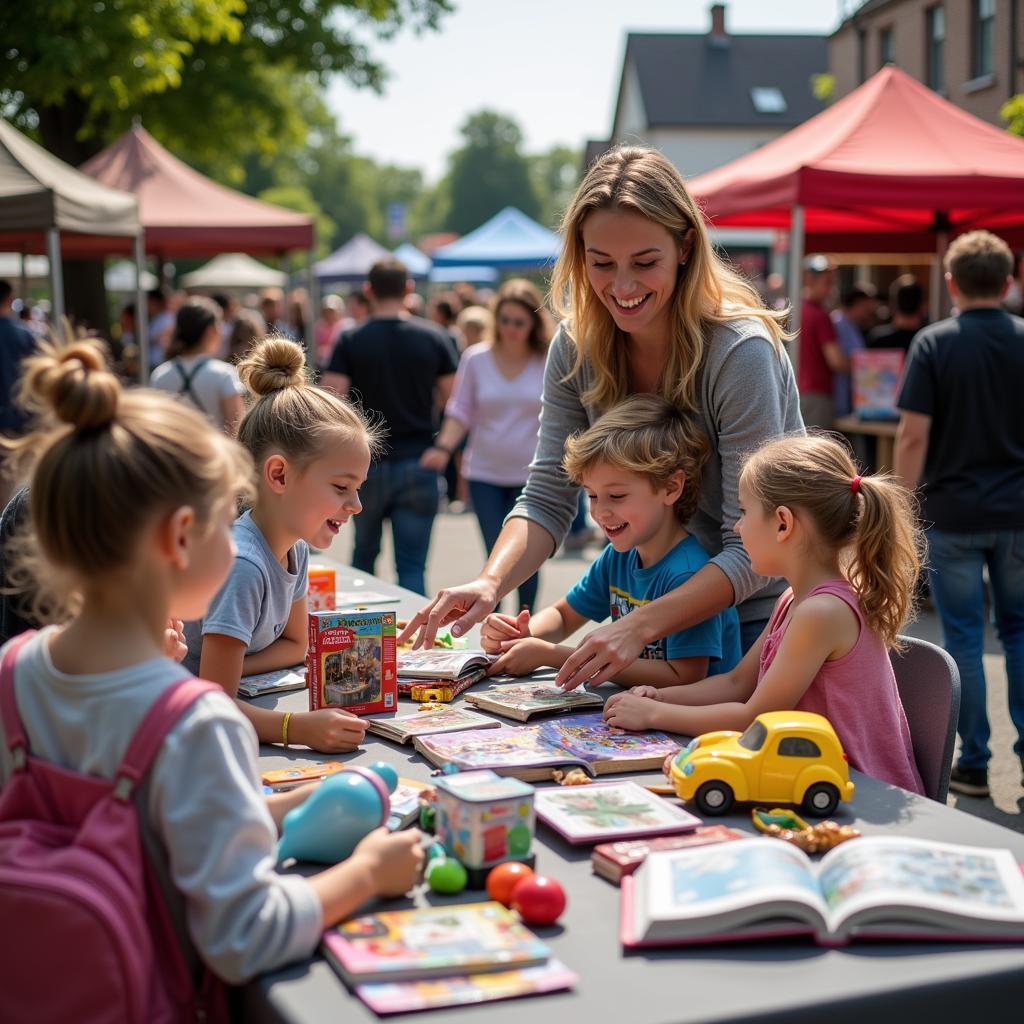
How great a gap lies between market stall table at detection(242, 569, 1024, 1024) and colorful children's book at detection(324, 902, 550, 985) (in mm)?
31

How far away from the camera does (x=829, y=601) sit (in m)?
2.17

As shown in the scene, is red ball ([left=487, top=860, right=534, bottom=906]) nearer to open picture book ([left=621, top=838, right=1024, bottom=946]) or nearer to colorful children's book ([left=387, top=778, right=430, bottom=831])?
open picture book ([left=621, top=838, right=1024, bottom=946])

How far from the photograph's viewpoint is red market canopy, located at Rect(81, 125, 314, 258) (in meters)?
12.0

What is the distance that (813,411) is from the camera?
9516mm

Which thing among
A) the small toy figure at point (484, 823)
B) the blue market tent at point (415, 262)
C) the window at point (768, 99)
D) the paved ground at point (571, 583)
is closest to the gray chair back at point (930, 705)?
the small toy figure at point (484, 823)

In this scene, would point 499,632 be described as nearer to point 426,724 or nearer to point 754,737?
point 426,724

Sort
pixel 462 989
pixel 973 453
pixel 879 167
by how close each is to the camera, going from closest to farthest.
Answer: pixel 462 989 < pixel 973 453 < pixel 879 167

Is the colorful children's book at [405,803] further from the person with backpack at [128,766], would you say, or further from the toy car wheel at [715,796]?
the toy car wheel at [715,796]

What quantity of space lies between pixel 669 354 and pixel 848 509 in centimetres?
59

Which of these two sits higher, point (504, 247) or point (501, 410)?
point (504, 247)

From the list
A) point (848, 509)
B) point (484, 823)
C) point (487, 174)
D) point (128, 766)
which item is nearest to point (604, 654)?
point (848, 509)

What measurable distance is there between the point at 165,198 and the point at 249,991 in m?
12.0

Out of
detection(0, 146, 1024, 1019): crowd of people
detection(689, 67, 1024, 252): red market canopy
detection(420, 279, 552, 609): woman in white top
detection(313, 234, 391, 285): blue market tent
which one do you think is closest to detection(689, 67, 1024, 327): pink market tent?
detection(689, 67, 1024, 252): red market canopy

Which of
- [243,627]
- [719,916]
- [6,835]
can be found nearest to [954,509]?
[243,627]
